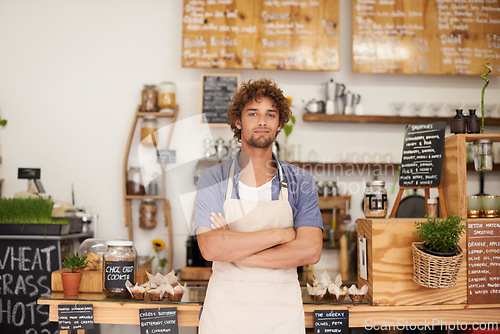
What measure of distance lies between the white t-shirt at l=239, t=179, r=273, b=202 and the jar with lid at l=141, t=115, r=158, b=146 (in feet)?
7.60

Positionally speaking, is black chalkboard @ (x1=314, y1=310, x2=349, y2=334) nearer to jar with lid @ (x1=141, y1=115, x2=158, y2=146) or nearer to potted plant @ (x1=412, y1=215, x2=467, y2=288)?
potted plant @ (x1=412, y1=215, x2=467, y2=288)

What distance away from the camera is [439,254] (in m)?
1.94

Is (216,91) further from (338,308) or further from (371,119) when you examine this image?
(338,308)

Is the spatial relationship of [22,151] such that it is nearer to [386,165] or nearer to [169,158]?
[169,158]

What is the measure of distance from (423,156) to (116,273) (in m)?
1.50

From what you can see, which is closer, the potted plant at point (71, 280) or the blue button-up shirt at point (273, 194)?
the blue button-up shirt at point (273, 194)

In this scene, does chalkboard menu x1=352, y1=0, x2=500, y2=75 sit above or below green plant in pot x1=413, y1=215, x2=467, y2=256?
above

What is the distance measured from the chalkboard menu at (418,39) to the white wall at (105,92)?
236 mm

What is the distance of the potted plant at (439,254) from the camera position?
1.94 meters

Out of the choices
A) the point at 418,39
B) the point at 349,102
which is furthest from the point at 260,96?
the point at 418,39

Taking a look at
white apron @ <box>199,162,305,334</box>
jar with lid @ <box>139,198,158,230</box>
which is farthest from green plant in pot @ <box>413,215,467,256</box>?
A: jar with lid @ <box>139,198,158,230</box>

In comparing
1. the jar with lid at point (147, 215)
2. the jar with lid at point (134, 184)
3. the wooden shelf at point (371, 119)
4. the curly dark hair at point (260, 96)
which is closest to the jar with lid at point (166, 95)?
the jar with lid at point (134, 184)

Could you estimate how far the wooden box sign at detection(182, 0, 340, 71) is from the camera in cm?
A: 410

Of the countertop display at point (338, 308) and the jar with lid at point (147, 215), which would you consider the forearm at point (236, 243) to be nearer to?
the countertop display at point (338, 308)
